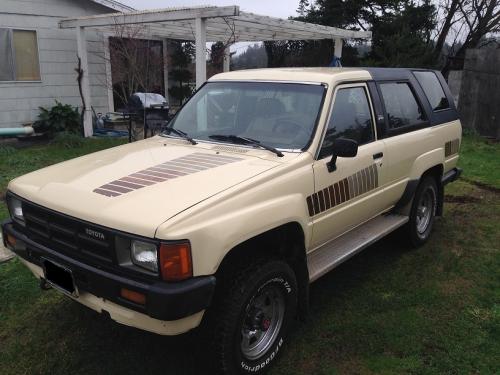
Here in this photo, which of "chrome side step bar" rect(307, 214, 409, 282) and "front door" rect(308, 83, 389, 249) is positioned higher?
"front door" rect(308, 83, 389, 249)

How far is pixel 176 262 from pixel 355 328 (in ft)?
5.72

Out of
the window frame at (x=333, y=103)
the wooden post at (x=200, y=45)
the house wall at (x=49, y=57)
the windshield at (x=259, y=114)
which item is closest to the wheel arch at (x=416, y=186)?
the window frame at (x=333, y=103)

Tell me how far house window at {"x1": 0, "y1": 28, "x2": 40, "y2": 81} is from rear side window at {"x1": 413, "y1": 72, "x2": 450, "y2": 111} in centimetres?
893

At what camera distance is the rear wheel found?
4855 mm

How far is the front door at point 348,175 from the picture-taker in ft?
11.0

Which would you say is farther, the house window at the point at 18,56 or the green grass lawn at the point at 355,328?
the house window at the point at 18,56

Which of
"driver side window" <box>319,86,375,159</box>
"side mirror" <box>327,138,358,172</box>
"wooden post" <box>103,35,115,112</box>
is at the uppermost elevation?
"wooden post" <box>103,35,115,112</box>

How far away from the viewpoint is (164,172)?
3.03 m

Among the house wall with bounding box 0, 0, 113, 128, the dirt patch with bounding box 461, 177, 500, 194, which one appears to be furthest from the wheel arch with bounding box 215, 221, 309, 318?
the house wall with bounding box 0, 0, 113, 128

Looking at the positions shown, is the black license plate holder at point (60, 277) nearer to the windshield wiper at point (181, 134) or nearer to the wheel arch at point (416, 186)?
the windshield wiper at point (181, 134)

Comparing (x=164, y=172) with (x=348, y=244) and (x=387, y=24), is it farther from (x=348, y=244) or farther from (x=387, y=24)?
(x=387, y=24)

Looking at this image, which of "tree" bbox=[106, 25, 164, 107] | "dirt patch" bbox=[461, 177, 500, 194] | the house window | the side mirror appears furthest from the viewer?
"tree" bbox=[106, 25, 164, 107]

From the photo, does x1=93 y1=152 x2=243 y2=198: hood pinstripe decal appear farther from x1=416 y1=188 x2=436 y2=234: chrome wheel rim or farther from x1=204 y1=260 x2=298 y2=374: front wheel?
x1=416 y1=188 x2=436 y2=234: chrome wheel rim

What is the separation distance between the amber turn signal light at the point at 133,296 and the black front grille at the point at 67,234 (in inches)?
7.7
